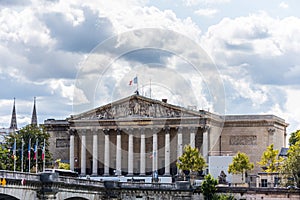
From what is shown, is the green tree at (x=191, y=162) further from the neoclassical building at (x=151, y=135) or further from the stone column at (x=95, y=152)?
the stone column at (x=95, y=152)

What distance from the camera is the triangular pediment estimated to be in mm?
160625

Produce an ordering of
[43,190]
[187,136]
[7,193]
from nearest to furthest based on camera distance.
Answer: [7,193]
[43,190]
[187,136]

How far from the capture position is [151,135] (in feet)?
539

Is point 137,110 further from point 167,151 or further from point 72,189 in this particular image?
point 72,189

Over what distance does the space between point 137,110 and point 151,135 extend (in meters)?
5.86

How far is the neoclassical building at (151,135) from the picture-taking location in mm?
161125

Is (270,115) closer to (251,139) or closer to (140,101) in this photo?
(251,139)

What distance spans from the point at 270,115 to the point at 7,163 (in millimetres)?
56421

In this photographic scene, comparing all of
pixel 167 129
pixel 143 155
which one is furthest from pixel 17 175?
pixel 143 155

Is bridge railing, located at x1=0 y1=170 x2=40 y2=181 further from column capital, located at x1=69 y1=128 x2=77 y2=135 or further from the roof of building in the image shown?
the roof of building

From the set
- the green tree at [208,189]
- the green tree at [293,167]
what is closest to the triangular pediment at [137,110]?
the green tree at [293,167]

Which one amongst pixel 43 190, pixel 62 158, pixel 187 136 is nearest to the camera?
pixel 43 190

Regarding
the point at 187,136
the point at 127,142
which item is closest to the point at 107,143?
the point at 127,142

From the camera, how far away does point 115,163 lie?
169 metres
